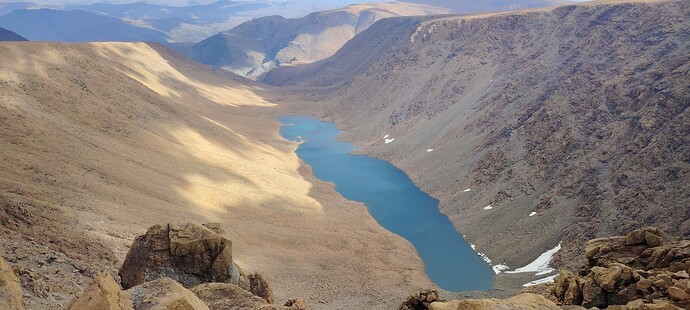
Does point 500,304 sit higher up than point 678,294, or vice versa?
point 678,294

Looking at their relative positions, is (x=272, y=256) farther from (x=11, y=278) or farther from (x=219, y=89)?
(x=219, y=89)

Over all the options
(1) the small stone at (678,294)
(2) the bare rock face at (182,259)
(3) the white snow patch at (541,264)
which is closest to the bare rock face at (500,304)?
(1) the small stone at (678,294)

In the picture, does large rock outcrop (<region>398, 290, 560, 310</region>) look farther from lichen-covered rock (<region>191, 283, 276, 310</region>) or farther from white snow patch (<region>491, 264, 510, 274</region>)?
white snow patch (<region>491, 264, 510, 274</region>)

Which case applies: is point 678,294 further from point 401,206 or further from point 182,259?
point 401,206

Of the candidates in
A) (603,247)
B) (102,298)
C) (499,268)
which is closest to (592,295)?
(603,247)

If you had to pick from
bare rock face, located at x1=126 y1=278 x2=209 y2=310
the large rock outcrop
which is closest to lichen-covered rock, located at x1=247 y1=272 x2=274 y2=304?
bare rock face, located at x1=126 y1=278 x2=209 y2=310

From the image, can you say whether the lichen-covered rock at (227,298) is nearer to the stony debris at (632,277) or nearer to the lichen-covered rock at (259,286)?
the lichen-covered rock at (259,286)

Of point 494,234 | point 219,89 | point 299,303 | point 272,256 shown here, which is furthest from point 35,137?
point 219,89
